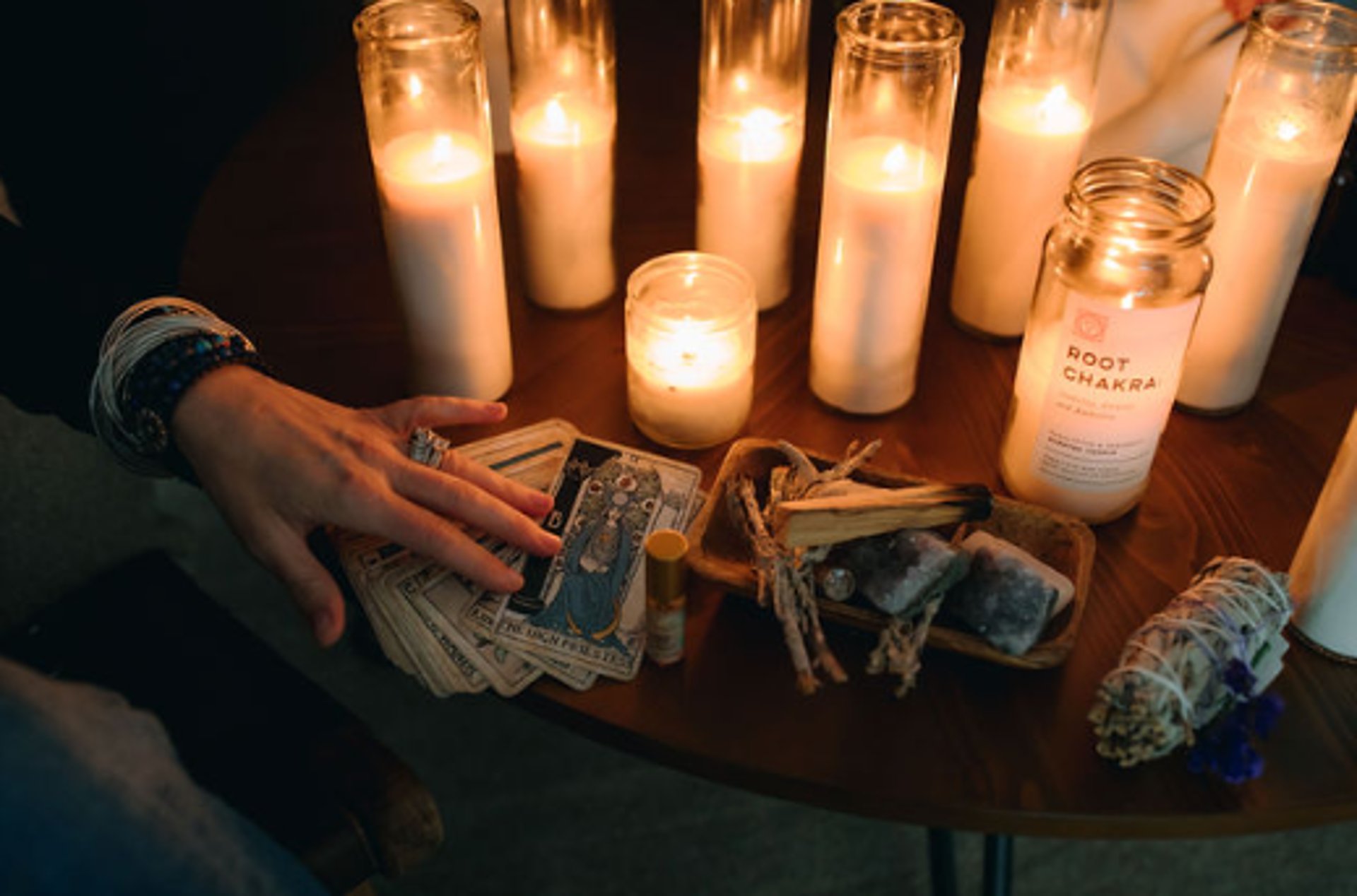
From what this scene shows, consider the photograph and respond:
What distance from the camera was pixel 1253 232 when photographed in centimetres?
81

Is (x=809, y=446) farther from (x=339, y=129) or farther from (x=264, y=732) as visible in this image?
(x=339, y=129)

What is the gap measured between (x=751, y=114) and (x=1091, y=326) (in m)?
0.38

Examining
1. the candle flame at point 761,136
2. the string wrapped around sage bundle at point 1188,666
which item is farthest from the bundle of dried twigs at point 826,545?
the candle flame at point 761,136

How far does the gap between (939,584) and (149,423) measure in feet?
1.90

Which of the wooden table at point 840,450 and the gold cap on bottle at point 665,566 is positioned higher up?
the gold cap on bottle at point 665,566

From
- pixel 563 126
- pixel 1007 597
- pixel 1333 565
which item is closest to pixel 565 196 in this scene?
pixel 563 126

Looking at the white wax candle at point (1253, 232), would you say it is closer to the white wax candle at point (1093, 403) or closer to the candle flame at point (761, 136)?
the white wax candle at point (1093, 403)

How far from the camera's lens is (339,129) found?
1.29 metres

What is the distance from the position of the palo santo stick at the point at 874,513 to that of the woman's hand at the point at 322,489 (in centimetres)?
18

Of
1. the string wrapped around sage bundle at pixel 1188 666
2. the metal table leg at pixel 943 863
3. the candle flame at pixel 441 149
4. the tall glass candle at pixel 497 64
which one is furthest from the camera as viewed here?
the metal table leg at pixel 943 863

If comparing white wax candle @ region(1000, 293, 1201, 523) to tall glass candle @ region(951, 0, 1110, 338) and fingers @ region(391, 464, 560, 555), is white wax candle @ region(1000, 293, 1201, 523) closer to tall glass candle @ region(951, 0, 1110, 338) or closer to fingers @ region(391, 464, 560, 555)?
tall glass candle @ region(951, 0, 1110, 338)

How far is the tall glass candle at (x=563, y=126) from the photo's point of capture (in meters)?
0.93

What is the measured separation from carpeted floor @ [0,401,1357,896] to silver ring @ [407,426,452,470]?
83cm

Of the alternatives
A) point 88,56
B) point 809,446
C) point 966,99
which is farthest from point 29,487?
point 966,99
